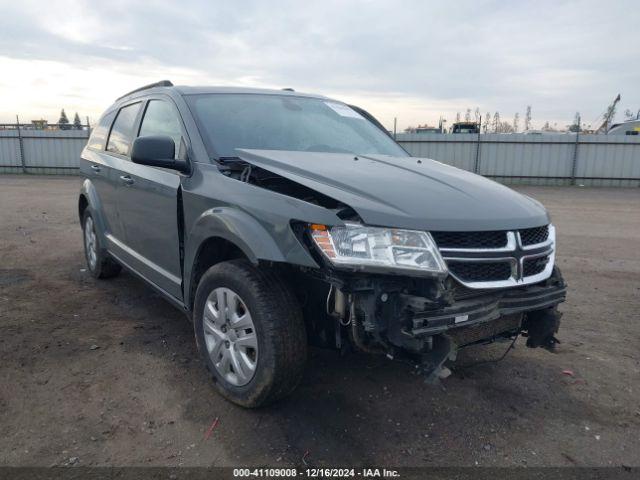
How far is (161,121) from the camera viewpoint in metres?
3.83

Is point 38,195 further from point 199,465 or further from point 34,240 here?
point 199,465

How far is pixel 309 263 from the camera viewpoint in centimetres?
242

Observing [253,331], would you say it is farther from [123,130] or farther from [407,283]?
[123,130]

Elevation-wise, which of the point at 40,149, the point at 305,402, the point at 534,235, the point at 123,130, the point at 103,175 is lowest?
the point at 305,402

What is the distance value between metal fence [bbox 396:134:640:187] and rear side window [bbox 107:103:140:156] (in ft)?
48.0

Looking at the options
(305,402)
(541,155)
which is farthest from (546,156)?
(305,402)

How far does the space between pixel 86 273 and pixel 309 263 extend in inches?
165

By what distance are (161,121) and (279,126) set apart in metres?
0.90

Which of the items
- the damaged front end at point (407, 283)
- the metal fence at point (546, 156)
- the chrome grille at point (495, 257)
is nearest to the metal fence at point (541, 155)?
the metal fence at point (546, 156)

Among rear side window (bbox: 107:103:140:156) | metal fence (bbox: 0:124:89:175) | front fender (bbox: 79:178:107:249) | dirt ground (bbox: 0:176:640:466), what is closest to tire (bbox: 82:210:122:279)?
front fender (bbox: 79:178:107:249)

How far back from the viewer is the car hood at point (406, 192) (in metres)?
2.44

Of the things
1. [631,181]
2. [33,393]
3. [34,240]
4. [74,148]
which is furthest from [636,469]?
[74,148]

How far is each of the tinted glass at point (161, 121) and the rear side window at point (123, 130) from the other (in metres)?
0.27

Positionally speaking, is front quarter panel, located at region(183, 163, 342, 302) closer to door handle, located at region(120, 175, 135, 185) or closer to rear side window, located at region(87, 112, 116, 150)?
door handle, located at region(120, 175, 135, 185)
